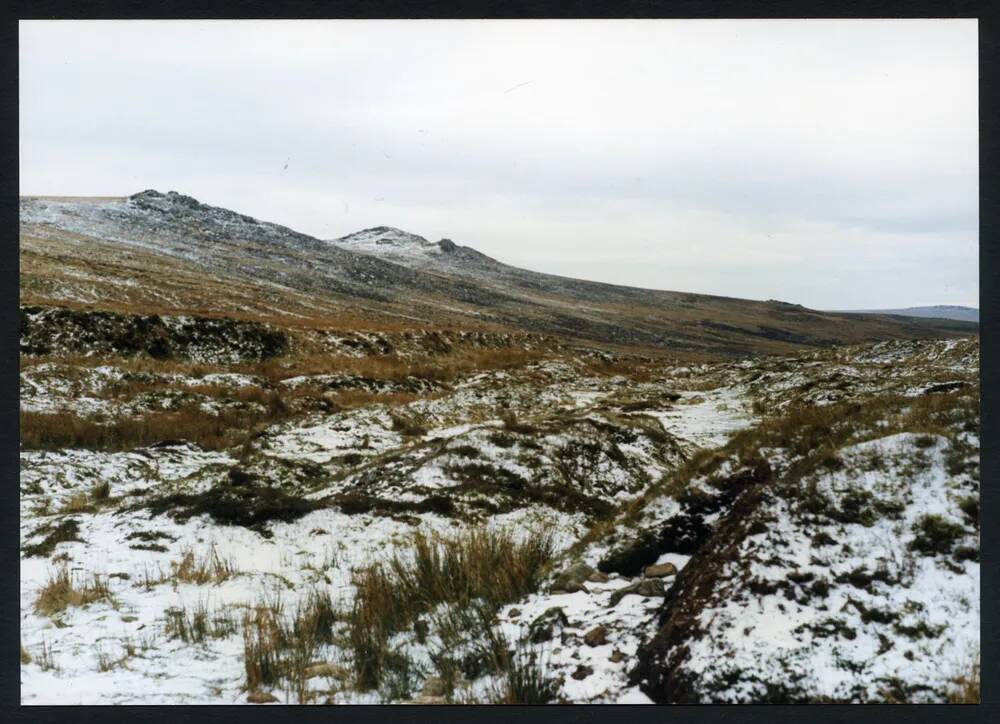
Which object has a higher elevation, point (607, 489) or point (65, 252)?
point (65, 252)

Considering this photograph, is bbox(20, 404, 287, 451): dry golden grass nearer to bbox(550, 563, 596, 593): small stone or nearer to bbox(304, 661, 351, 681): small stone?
bbox(304, 661, 351, 681): small stone

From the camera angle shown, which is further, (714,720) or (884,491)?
(884,491)

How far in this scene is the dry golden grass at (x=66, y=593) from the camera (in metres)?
4.91

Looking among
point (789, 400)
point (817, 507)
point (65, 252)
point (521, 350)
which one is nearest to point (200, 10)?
point (817, 507)

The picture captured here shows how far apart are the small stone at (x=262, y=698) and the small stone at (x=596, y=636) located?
7.27 feet

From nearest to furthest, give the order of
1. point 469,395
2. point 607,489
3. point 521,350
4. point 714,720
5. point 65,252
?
point 714,720 < point 607,489 < point 469,395 < point 521,350 < point 65,252

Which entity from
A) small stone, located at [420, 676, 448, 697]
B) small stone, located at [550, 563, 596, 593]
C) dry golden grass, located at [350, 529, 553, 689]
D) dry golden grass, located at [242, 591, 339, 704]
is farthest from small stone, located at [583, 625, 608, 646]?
dry golden grass, located at [242, 591, 339, 704]

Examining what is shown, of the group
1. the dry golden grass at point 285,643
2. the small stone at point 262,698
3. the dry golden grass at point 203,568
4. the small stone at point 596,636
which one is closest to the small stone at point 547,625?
the small stone at point 596,636

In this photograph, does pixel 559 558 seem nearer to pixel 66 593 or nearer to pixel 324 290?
pixel 66 593

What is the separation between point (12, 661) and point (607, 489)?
622 centimetres

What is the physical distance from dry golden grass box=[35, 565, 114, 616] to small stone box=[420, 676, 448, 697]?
3078 millimetres

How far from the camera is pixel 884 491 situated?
4438 mm

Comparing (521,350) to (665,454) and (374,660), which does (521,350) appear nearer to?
(665,454)

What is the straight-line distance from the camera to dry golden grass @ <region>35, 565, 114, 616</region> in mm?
4914
